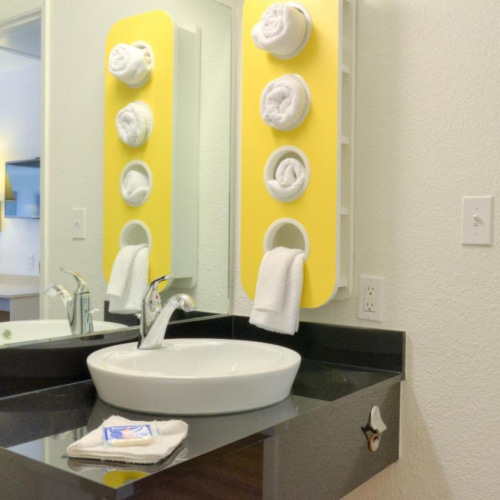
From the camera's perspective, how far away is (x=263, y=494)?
1173 millimetres

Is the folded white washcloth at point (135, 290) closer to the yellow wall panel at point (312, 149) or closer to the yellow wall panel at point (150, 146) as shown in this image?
the yellow wall panel at point (150, 146)

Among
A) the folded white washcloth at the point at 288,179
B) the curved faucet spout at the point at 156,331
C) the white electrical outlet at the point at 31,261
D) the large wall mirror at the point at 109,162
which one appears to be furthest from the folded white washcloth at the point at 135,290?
the folded white washcloth at the point at 288,179

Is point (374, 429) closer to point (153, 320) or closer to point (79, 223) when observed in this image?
point (153, 320)

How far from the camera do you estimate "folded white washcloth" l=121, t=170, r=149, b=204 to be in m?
1.66

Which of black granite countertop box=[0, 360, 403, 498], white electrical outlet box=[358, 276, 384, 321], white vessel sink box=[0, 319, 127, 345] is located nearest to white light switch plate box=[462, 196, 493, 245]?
white electrical outlet box=[358, 276, 384, 321]

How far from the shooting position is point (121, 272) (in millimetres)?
1635

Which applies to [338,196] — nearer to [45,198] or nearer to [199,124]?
[199,124]

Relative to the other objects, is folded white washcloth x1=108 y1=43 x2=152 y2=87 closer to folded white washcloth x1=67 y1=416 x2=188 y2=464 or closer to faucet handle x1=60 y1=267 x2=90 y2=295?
faucet handle x1=60 y1=267 x2=90 y2=295

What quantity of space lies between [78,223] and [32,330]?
28 cm

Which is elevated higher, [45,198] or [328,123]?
[328,123]

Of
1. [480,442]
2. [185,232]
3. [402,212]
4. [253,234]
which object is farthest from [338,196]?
[480,442]

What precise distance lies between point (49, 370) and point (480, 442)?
994 mm

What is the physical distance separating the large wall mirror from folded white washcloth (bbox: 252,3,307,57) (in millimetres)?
273

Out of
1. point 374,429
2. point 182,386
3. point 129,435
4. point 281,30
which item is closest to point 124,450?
point 129,435
